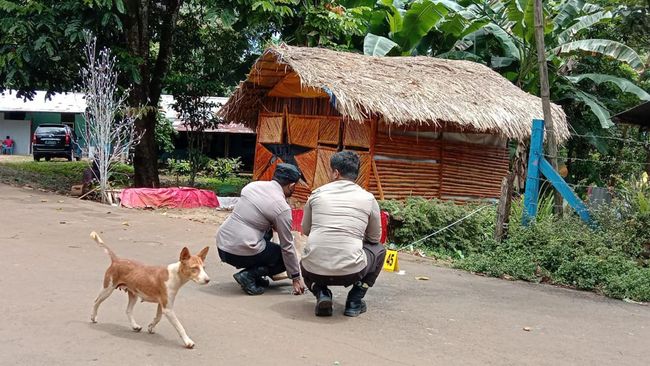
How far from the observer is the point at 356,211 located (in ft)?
19.1

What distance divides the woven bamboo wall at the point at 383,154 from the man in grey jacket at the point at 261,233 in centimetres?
615

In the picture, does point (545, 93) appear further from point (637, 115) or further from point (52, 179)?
point (52, 179)

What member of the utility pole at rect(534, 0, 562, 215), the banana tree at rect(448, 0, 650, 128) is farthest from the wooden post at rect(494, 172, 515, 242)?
the banana tree at rect(448, 0, 650, 128)

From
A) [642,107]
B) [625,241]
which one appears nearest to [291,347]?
[625,241]

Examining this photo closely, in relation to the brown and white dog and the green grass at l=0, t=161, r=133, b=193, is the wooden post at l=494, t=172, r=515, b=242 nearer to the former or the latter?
the brown and white dog

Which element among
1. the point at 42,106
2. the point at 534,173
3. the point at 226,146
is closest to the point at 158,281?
the point at 534,173

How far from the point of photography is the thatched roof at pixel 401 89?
1178 centimetres

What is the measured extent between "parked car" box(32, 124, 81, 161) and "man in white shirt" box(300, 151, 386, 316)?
27.4 metres

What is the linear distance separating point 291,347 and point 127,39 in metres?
12.9

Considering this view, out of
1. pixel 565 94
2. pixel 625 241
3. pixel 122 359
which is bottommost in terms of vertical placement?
pixel 122 359

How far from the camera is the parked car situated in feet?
101

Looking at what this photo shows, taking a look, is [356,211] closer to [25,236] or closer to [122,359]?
[122,359]

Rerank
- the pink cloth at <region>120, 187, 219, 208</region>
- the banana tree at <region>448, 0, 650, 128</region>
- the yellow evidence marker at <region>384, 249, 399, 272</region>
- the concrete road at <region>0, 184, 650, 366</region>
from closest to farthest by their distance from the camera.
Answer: the concrete road at <region>0, 184, 650, 366</region> < the yellow evidence marker at <region>384, 249, 399, 272</region> < the pink cloth at <region>120, 187, 219, 208</region> < the banana tree at <region>448, 0, 650, 128</region>

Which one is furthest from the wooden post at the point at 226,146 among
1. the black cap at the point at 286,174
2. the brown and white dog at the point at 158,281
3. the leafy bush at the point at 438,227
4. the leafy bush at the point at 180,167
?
the brown and white dog at the point at 158,281
